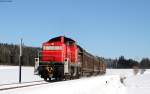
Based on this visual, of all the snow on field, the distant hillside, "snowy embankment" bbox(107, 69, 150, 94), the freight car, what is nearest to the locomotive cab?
the freight car

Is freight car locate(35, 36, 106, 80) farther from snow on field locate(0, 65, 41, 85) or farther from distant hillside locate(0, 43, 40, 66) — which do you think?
distant hillside locate(0, 43, 40, 66)

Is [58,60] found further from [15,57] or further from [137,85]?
[15,57]

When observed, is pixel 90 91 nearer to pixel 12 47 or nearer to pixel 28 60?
pixel 28 60

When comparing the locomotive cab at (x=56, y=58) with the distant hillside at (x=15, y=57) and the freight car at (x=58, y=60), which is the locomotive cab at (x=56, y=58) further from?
the distant hillside at (x=15, y=57)

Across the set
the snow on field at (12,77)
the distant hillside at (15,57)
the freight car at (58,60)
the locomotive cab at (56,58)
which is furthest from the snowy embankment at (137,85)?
the distant hillside at (15,57)

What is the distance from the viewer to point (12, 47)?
510ft

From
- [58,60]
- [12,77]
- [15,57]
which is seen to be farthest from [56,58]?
[15,57]

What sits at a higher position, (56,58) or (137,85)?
(56,58)

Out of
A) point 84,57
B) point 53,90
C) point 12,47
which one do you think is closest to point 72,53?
point 84,57

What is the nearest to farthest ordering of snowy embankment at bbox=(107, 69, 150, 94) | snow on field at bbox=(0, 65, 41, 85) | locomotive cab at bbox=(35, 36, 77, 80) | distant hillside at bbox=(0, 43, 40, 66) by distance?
locomotive cab at bbox=(35, 36, 77, 80)
snowy embankment at bbox=(107, 69, 150, 94)
snow on field at bbox=(0, 65, 41, 85)
distant hillside at bbox=(0, 43, 40, 66)

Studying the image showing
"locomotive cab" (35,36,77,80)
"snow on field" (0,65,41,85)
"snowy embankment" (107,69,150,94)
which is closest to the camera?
"locomotive cab" (35,36,77,80)

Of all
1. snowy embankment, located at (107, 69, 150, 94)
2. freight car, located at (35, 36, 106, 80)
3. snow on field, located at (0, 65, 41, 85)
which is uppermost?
freight car, located at (35, 36, 106, 80)

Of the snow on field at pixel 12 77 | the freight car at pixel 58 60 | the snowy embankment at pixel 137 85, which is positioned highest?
the freight car at pixel 58 60

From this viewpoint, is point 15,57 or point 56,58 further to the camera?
point 15,57
